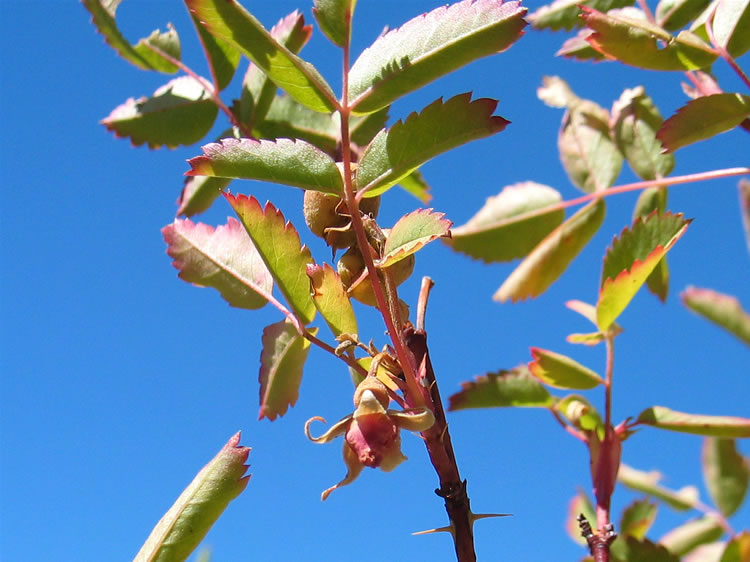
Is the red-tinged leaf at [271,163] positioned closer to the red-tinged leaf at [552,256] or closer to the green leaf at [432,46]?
the green leaf at [432,46]

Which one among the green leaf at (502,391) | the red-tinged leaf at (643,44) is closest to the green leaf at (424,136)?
the red-tinged leaf at (643,44)

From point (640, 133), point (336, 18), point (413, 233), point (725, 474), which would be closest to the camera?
point (413, 233)

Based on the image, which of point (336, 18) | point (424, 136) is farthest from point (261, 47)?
point (424, 136)

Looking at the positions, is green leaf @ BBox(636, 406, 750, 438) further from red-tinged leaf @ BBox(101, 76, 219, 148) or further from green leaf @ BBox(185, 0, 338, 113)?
red-tinged leaf @ BBox(101, 76, 219, 148)

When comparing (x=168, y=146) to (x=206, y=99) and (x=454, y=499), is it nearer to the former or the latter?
(x=206, y=99)

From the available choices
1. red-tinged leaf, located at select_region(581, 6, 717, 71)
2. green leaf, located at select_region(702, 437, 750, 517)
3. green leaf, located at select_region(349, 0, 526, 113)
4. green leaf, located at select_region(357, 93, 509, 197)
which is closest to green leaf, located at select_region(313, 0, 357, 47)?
green leaf, located at select_region(349, 0, 526, 113)

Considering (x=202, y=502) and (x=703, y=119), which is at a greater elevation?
(x=703, y=119)

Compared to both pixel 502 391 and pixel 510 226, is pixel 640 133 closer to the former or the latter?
pixel 510 226

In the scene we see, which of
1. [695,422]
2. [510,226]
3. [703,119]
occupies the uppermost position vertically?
[510,226]
